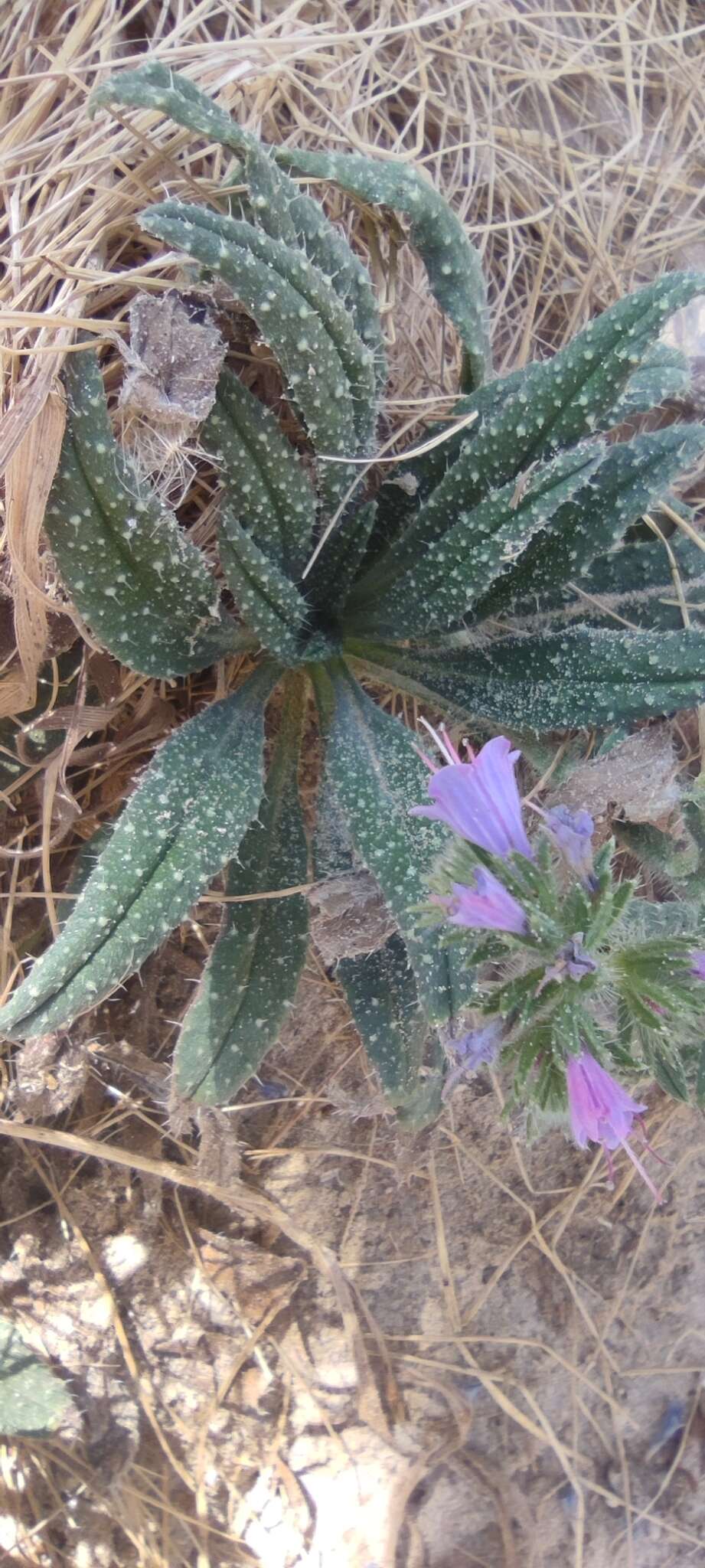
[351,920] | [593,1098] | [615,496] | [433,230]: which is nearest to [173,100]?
[433,230]

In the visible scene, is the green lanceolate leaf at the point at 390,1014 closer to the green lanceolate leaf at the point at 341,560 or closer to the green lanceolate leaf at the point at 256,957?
the green lanceolate leaf at the point at 256,957

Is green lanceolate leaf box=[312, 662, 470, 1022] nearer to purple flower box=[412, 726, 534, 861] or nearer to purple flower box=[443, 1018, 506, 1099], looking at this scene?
purple flower box=[443, 1018, 506, 1099]

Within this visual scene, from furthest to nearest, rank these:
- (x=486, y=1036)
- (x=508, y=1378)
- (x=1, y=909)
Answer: (x=508, y=1378) → (x=1, y=909) → (x=486, y=1036)

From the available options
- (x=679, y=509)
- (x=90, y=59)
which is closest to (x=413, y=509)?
(x=679, y=509)

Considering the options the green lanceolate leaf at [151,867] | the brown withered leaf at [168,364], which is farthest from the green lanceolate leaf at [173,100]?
the green lanceolate leaf at [151,867]

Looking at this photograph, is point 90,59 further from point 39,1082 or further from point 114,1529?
point 114,1529

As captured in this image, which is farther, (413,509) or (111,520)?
(413,509)

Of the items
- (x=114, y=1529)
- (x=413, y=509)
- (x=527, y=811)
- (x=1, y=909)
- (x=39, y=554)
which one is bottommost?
(x=114, y=1529)
